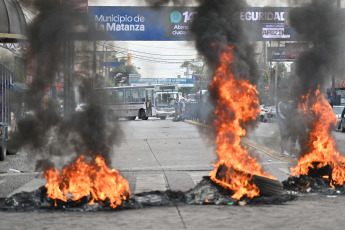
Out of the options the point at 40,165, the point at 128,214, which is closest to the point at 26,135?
the point at 40,165

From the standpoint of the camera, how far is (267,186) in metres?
8.04

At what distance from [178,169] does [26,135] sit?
182 inches

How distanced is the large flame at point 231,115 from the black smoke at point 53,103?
5.25 feet

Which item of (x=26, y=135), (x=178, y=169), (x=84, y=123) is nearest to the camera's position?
(x=84, y=123)

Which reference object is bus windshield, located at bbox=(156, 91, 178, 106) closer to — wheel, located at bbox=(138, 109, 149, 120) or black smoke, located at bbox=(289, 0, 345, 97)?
wheel, located at bbox=(138, 109, 149, 120)

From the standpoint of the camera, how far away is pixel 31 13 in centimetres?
854

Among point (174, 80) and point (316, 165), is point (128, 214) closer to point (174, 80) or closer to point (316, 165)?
point (316, 165)

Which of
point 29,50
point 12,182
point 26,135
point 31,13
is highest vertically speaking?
point 31,13

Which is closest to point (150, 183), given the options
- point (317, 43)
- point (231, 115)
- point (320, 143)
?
point (231, 115)

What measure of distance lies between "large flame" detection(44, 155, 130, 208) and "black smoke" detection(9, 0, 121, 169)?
0.19 meters

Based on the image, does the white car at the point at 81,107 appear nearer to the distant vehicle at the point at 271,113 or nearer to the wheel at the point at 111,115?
the wheel at the point at 111,115

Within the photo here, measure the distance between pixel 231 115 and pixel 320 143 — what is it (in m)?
2.25

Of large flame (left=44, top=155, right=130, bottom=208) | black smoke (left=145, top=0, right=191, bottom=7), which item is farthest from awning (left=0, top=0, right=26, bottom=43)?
large flame (left=44, top=155, right=130, bottom=208)

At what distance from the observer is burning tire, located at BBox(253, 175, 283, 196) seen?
26.1 ft
